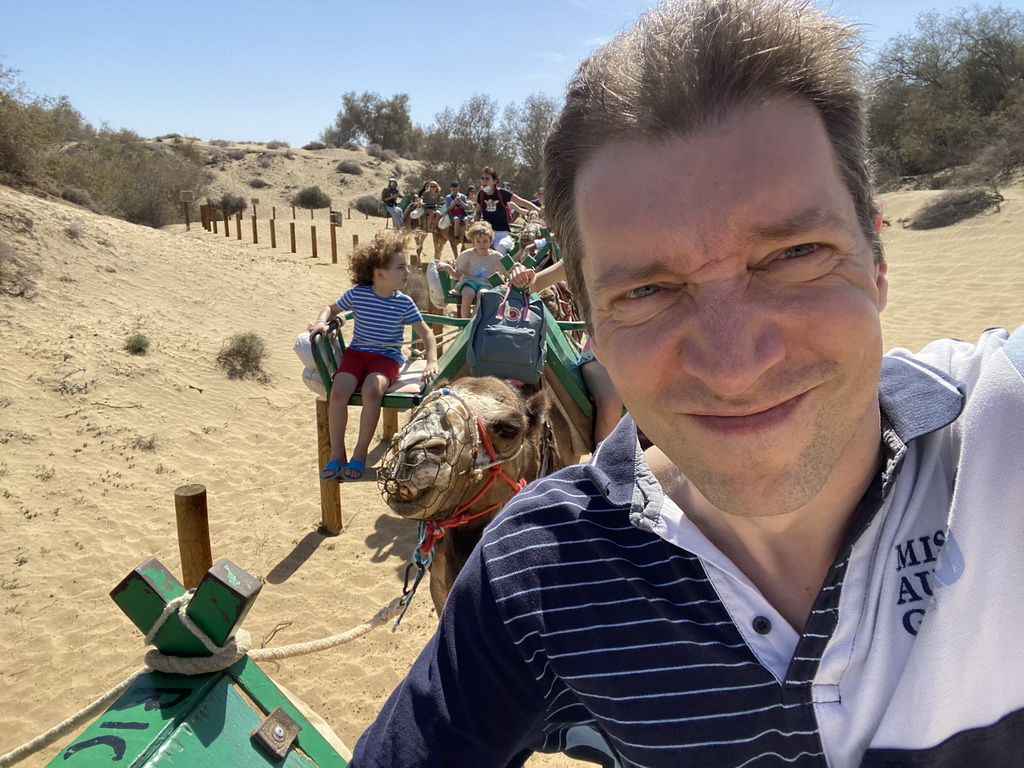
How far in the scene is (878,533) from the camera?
0.90 m

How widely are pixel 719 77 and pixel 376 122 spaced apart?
61.7m

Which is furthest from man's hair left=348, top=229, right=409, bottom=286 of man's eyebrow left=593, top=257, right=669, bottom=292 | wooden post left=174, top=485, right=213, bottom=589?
man's eyebrow left=593, top=257, right=669, bottom=292

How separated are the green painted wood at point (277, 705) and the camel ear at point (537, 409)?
1.57m

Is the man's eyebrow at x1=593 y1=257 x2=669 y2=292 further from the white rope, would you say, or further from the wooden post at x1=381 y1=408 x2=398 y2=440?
the wooden post at x1=381 y1=408 x2=398 y2=440

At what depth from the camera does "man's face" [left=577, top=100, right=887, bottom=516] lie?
0.86 metres

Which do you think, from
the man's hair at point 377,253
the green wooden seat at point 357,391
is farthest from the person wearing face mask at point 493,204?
the green wooden seat at point 357,391

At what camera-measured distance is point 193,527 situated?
3.59 meters

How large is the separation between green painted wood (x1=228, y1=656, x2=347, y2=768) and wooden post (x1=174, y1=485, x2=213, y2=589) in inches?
77.5

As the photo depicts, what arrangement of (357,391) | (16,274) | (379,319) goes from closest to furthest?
(357,391), (379,319), (16,274)

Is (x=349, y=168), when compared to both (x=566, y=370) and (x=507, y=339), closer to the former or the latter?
(x=566, y=370)

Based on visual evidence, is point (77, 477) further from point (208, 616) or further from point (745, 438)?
point (745, 438)

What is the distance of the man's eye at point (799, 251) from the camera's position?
884 mm

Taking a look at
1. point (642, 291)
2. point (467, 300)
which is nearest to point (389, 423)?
point (467, 300)

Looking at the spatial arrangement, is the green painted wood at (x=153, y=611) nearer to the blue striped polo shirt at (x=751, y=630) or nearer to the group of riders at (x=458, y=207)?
the blue striped polo shirt at (x=751, y=630)
